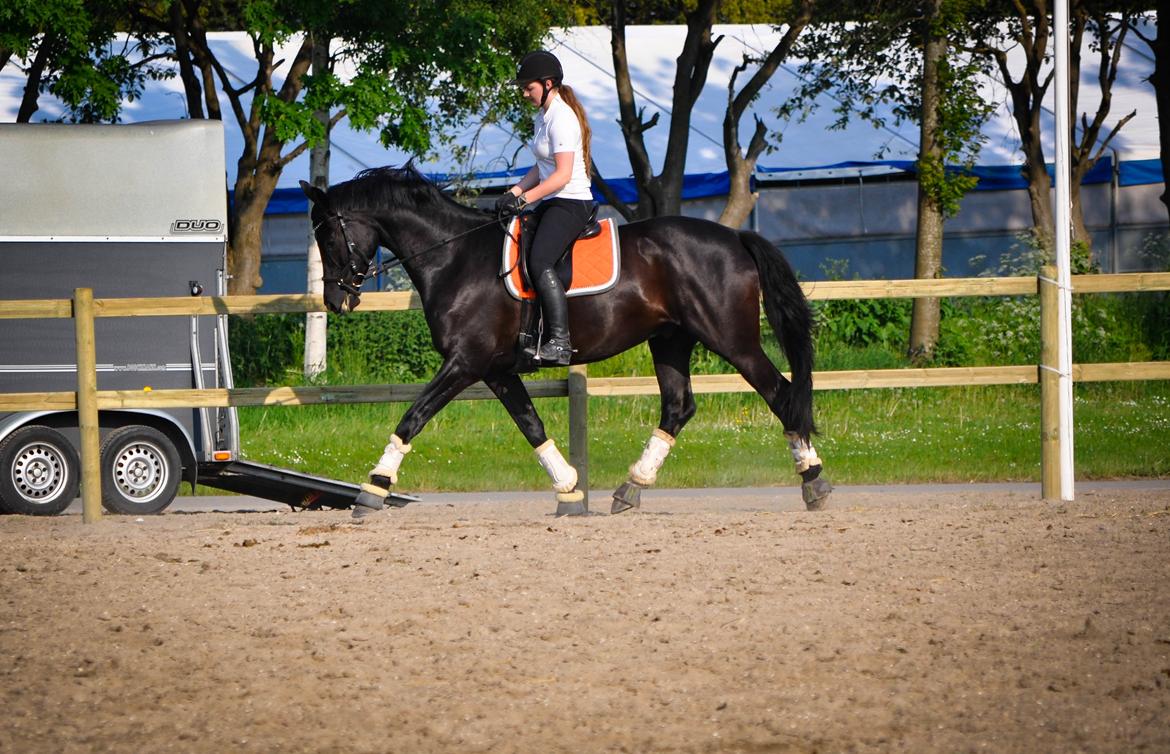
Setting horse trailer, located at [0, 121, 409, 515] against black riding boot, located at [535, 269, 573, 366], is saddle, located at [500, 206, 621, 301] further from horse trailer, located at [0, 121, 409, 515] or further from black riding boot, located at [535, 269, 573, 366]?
horse trailer, located at [0, 121, 409, 515]

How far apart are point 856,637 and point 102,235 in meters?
7.77

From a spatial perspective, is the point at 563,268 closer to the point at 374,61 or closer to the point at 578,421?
the point at 578,421

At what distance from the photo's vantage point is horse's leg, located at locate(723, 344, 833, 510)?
29.0 feet

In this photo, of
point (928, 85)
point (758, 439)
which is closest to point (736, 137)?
point (928, 85)

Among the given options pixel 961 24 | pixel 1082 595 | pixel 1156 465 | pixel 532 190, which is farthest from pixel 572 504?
pixel 961 24

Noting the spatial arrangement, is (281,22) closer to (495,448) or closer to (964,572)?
(495,448)

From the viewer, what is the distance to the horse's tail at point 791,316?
29.0 feet

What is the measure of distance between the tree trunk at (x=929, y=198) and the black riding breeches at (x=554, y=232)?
389 inches

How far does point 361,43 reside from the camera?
15.6m

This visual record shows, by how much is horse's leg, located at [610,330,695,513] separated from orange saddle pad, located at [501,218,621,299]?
708 mm

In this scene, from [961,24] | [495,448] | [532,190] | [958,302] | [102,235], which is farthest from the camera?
[958,302]

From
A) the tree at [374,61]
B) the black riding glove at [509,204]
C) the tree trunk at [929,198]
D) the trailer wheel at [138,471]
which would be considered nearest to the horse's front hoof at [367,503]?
the black riding glove at [509,204]

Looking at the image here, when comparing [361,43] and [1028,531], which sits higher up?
[361,43]

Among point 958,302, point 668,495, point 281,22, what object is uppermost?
point 281,22
